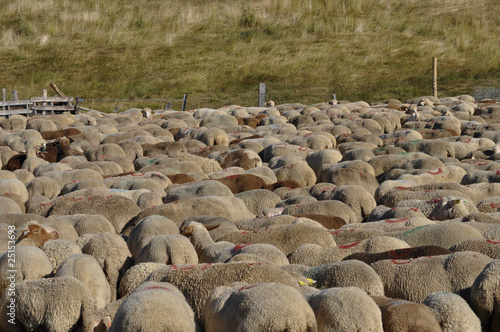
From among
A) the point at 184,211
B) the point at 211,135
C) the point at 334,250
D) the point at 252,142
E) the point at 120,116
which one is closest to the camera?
the point at 334,250

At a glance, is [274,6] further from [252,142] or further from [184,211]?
[184,211]

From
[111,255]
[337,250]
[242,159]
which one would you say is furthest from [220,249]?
[242,159]

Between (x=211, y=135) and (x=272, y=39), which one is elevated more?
(x=272, y=39)

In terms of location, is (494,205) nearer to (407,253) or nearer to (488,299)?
(407,253)

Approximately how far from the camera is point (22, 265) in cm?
691

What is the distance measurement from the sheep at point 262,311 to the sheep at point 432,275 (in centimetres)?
185

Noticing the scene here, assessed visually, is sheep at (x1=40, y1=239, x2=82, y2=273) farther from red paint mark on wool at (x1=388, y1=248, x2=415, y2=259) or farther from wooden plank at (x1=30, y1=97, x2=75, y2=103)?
wooden plank at (x1=30, y1=97, x2=75, y2=103)

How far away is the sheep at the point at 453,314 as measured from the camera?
220 inches

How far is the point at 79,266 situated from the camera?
6762 mm

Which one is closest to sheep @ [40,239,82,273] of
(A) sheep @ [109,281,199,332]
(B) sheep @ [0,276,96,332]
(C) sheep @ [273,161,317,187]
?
(B) sheep @ [0,276,96,332]

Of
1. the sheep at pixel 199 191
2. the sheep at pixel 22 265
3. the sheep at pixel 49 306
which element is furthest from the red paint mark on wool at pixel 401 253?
the sheep at pixel 199 191

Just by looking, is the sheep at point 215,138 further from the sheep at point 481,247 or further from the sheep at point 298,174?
the sheep at point 481,247

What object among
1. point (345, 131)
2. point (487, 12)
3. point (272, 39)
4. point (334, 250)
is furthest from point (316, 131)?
point (487, 12)

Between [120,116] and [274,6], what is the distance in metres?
20.5
